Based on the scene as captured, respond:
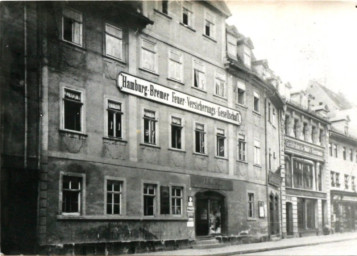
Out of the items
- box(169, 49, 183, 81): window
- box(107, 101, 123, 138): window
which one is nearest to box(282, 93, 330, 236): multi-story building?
box(169, 49, 183, 81): window

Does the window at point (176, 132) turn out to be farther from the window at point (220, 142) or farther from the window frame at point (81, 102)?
the window frame at point (81, 102)

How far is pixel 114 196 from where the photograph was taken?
17.3 meters

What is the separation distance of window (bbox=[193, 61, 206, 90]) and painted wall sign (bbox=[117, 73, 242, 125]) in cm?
66

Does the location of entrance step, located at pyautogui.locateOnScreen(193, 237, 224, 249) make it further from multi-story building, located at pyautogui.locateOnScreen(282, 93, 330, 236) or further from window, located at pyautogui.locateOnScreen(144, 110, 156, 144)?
multi-story building, located at pyautogui.locateOnScreen(282, 93, 330, 236)

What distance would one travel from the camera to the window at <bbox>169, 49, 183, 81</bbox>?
796 inches

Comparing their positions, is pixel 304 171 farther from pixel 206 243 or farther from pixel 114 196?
pixel 114 196

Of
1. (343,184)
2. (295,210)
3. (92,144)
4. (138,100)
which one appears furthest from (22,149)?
(343,184)

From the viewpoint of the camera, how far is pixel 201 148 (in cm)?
2180

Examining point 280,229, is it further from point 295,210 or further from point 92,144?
point 92,144

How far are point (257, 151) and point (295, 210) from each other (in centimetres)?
702

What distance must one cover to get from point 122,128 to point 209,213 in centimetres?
676

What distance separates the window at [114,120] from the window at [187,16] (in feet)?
18.0

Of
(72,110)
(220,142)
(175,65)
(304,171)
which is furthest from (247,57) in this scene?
(72,110)

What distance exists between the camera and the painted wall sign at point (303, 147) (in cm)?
3192
